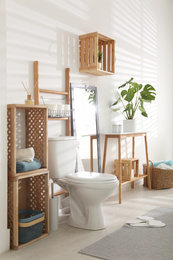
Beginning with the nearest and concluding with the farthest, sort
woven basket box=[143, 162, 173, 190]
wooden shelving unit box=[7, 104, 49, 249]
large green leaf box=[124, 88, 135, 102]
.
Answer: wooden shelving unit box=[7, 104, 49, 249] < large green leaf box=[124, 88, 135, 102] < woven basket box=[143, 162, 173, 190]

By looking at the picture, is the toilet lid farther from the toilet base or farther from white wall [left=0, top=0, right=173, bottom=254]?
white wall [left=0, top=0, right=173, bottom=254]

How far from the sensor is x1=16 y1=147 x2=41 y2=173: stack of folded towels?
238cm

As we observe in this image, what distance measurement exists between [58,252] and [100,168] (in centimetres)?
161

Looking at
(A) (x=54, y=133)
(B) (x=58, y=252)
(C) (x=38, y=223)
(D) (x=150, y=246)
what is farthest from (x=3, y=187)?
(D) (x=150, y=246)

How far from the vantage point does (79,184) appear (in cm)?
268

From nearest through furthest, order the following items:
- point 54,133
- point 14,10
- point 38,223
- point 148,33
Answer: point 38,223
point 14,10
point 54,133
point 148,33

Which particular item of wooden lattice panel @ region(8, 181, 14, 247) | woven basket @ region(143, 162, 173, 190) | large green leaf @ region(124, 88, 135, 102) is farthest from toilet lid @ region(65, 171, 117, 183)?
woven basket @ region(143, 162, 173, 190)

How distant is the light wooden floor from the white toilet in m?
0.11

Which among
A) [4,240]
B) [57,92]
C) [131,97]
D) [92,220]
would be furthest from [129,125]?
[4,240]

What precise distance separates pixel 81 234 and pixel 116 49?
8.31ft

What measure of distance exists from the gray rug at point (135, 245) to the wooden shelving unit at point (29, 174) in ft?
1.71

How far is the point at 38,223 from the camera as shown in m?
2.49

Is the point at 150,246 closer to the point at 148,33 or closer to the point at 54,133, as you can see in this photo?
the point at 54,133

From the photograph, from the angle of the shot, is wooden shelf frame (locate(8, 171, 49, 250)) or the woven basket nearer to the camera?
wooden shelf frame (locate(8, 171, 49, 250))
